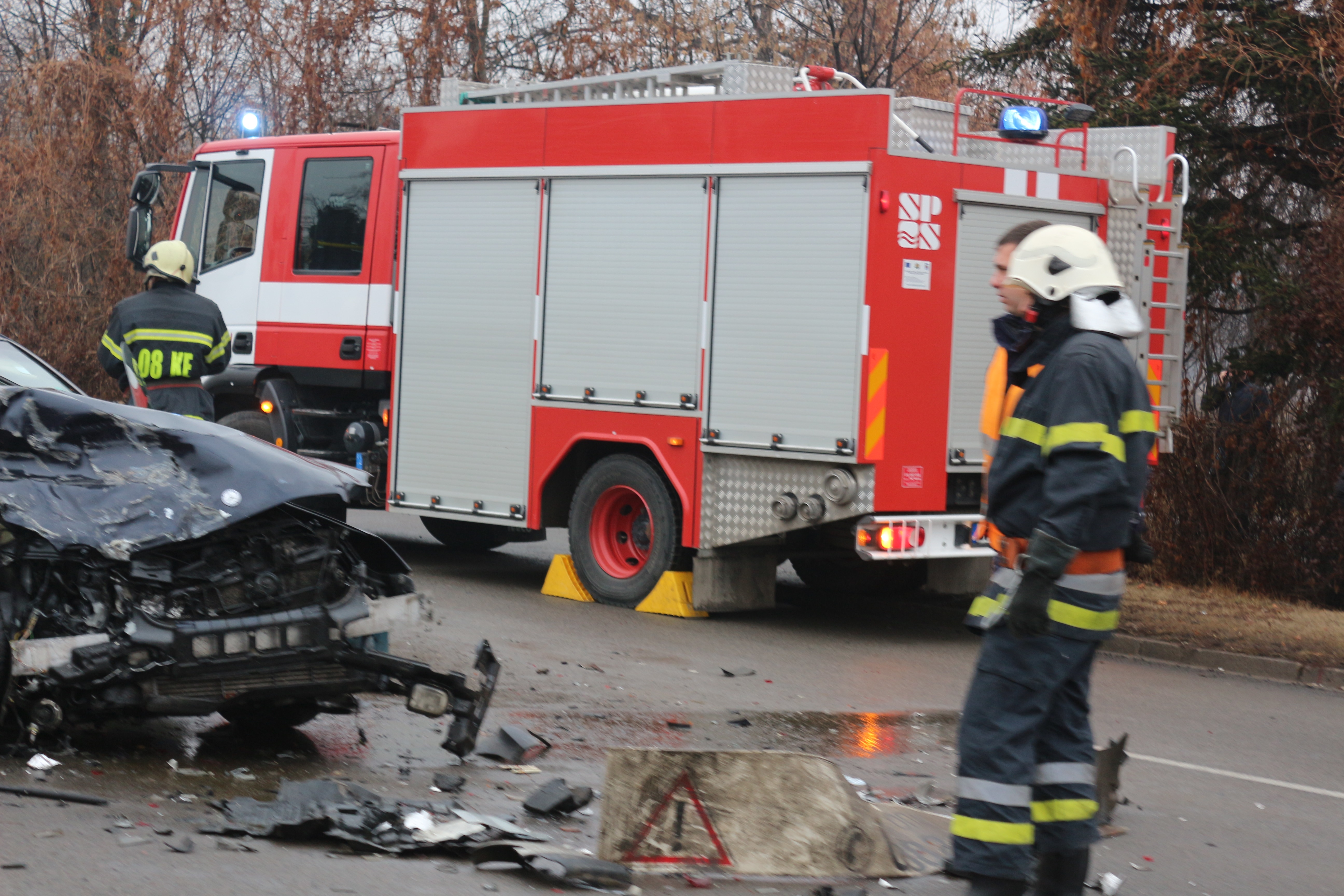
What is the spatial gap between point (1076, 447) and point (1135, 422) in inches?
9.5

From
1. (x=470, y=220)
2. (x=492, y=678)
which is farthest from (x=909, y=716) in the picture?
(x=470, y=220)

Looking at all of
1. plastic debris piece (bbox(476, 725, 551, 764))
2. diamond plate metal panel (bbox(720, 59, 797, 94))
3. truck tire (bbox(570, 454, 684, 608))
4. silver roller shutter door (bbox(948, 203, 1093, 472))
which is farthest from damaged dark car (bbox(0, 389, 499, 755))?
diamond plate metal panel (bbox(720, 59, 797, 94))

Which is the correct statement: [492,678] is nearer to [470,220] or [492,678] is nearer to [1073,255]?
[1073,255]

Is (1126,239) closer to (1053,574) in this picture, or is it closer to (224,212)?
(1053,574)

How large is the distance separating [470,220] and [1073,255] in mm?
7052

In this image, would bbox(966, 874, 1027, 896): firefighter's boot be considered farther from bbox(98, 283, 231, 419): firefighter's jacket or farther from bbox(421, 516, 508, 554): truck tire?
bbox(421, 516, 508, 554): truck tire

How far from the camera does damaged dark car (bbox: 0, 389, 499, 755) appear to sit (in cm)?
531

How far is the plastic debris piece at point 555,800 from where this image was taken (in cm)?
520

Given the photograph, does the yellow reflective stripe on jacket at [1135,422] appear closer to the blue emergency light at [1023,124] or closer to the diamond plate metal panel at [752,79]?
the diamond plate metal panel at [752,79]

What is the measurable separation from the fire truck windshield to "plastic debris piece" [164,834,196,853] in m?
8.14

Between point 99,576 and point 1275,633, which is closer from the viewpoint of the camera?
point 99,576

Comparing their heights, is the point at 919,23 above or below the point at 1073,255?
above

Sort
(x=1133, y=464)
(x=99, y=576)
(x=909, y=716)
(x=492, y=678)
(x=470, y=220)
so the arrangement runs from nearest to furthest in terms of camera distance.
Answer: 1. (x=1133, y=464)
2. (x=99, y=576)
3. (x=492, y=678)
4. (x=909, y=716)
5. (x=470, y=220)

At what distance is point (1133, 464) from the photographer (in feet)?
14.0
